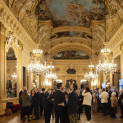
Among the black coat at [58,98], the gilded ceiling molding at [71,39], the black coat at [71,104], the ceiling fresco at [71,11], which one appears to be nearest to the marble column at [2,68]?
the black coat at [58,98]

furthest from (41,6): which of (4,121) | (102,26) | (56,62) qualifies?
(56,62)

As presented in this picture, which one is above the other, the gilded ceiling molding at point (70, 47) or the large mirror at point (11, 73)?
the gilded ceiling molding at point (70, 47)

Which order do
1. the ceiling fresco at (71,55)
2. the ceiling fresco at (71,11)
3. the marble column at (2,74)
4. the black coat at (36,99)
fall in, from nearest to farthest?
the black coat at (36,99) → the marble column at (2,74) → the ceiling fresco at (71,11) → the ceiling fresco at (71,55)

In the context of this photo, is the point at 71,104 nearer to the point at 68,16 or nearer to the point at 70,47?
the point at 68,16

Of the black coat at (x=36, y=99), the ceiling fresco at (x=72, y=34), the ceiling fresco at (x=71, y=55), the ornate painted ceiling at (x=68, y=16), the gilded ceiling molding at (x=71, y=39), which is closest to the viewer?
the black coat at (x=36, y=99)

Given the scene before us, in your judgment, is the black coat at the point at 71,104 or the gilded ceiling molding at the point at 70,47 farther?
the gilded ceiling molding at the point at 70,47

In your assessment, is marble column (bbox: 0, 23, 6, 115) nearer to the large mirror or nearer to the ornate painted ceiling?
the large mirror

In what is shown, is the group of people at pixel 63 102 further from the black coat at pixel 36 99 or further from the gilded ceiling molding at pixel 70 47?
the gilded ceiling molding at pixel 70 47

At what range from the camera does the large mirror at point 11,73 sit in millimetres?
14113

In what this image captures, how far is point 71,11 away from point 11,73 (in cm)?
1046

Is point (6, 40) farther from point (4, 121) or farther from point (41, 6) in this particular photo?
point (41, 6)

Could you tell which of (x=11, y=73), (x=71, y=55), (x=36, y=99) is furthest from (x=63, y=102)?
(x=71, y=55)

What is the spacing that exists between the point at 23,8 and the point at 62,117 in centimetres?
1086

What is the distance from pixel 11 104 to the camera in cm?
1409
